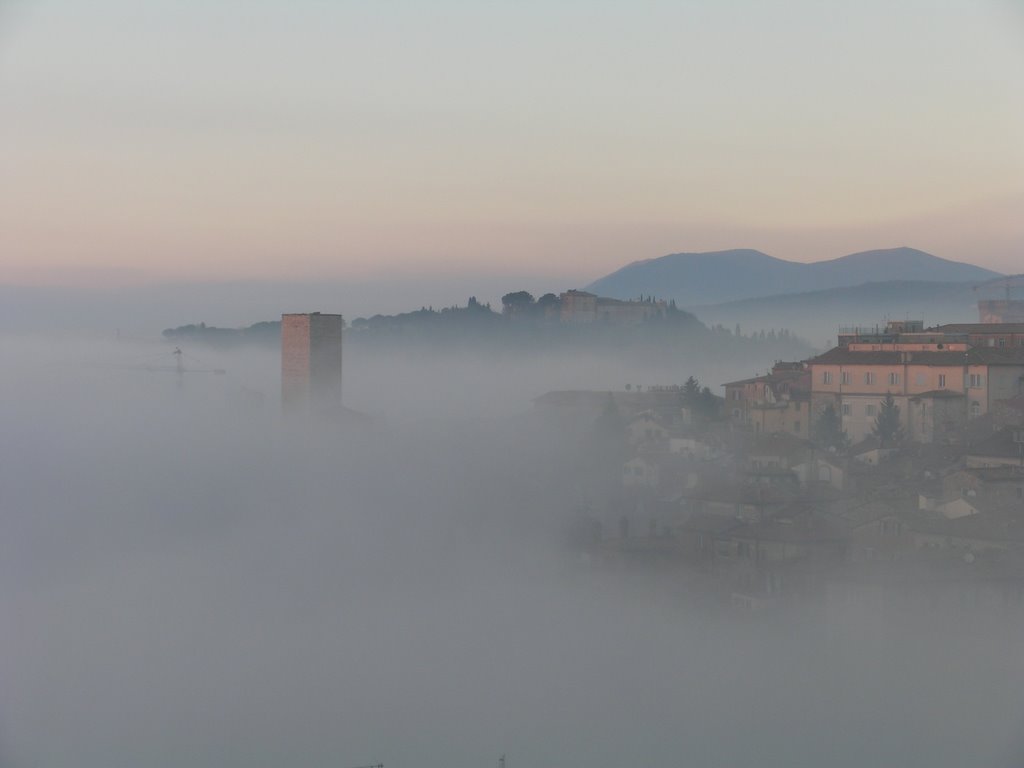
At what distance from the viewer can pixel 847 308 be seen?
5409 centimetres

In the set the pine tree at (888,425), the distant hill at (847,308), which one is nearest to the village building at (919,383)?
the pine tree at (888,425)

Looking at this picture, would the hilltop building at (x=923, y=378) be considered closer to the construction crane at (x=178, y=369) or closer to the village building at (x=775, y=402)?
the village building at (x=775, y=402)

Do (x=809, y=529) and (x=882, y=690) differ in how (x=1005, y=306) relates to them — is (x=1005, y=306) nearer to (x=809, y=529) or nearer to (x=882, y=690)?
(x=809, y=529)

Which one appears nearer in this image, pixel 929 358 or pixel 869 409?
pixel 929 358

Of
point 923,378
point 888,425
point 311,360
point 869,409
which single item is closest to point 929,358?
point 923,378

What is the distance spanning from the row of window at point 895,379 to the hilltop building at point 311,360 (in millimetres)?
7966

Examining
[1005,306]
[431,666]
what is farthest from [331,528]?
[1005,306]

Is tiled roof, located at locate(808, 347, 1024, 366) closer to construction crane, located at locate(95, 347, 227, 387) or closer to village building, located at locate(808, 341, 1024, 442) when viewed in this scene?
village building, located at locate(808, 341, 1024, 442)

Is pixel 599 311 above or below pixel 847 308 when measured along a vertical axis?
below

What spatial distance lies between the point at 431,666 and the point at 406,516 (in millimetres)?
6649

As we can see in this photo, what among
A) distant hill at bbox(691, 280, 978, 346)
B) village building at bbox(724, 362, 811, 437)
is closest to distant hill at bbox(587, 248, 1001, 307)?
distant hill at bbox(691, 280, 978, 346)

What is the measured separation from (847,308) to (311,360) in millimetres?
36233

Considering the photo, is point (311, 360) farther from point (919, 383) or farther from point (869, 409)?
point (919, 383)

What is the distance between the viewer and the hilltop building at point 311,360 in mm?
21922
